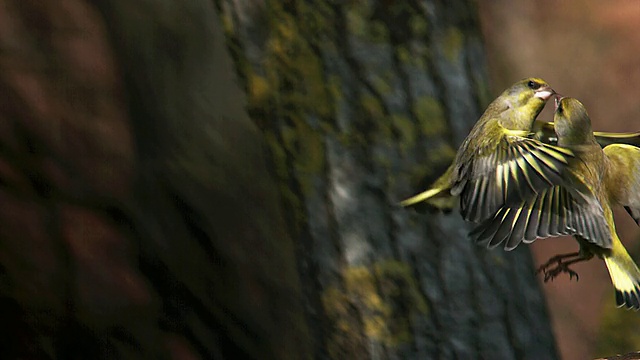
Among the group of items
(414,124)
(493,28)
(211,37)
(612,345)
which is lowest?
(612,345)

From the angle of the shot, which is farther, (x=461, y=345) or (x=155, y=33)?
(x=155, y=33)

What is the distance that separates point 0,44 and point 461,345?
2.11 ft

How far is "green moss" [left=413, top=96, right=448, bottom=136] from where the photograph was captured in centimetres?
74

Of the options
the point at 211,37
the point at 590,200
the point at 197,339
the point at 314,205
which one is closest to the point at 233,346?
the point at 197,339

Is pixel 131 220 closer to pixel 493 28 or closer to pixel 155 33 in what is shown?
pixel 155 33

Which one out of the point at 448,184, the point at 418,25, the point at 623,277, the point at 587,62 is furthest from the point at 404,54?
the point at 587,62

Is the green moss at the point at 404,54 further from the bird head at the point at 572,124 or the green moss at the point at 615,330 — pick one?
the green moss at the point at 615,330

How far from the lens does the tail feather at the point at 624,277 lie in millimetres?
609

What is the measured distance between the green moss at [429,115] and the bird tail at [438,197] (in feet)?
0.15

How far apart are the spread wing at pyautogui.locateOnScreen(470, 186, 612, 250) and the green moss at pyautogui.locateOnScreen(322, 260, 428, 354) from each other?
6.1 inches

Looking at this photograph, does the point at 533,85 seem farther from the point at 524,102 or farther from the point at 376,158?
the point at 376,158

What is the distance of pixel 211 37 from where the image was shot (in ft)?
3.56

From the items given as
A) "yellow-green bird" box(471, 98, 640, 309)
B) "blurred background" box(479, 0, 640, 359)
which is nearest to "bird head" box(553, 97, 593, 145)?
"yellow-green bird" box(471, 98, 640, 309)

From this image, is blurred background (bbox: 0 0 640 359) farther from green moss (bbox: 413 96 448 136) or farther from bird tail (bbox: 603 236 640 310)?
bird tail (bbox: 603 236 640 310)
